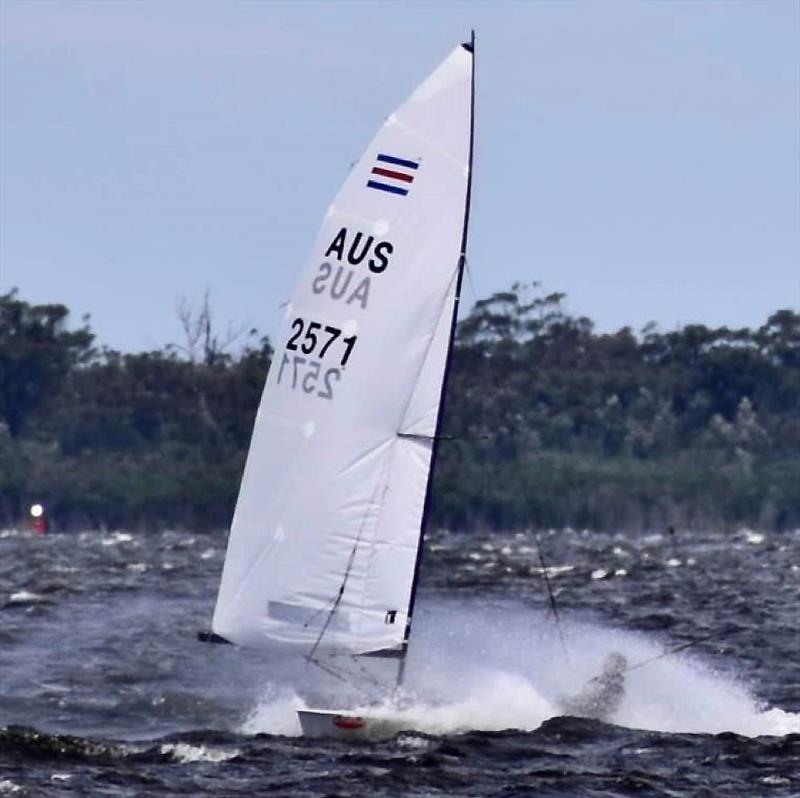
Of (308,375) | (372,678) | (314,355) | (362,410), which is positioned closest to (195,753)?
(372,678)

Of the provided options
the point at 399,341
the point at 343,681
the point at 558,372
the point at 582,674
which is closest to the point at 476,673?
the point at 582,674

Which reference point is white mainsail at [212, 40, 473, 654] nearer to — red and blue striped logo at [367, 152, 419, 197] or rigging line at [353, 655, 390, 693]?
red and blue striped logo at [367, 152, 419, 197]

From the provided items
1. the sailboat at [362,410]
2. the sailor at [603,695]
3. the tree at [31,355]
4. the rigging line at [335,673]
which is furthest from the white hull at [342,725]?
the tree at [31,355]

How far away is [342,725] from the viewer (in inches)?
1029

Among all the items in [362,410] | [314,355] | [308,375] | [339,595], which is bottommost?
[339,595]

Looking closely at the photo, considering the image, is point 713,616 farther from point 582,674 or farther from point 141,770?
point 141,770

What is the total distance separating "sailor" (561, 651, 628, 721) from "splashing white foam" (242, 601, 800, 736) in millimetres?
133

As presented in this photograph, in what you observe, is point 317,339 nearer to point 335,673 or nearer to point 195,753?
point 335,673

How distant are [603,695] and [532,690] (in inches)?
Result: 31.4

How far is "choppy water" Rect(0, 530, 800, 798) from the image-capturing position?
23750 mm

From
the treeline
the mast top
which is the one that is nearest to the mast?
the mast top

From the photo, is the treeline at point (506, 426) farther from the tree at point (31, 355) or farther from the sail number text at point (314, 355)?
the sail number text at point (314, 355)

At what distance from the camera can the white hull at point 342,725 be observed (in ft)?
85.8

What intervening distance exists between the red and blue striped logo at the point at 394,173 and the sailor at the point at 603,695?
250 inches
